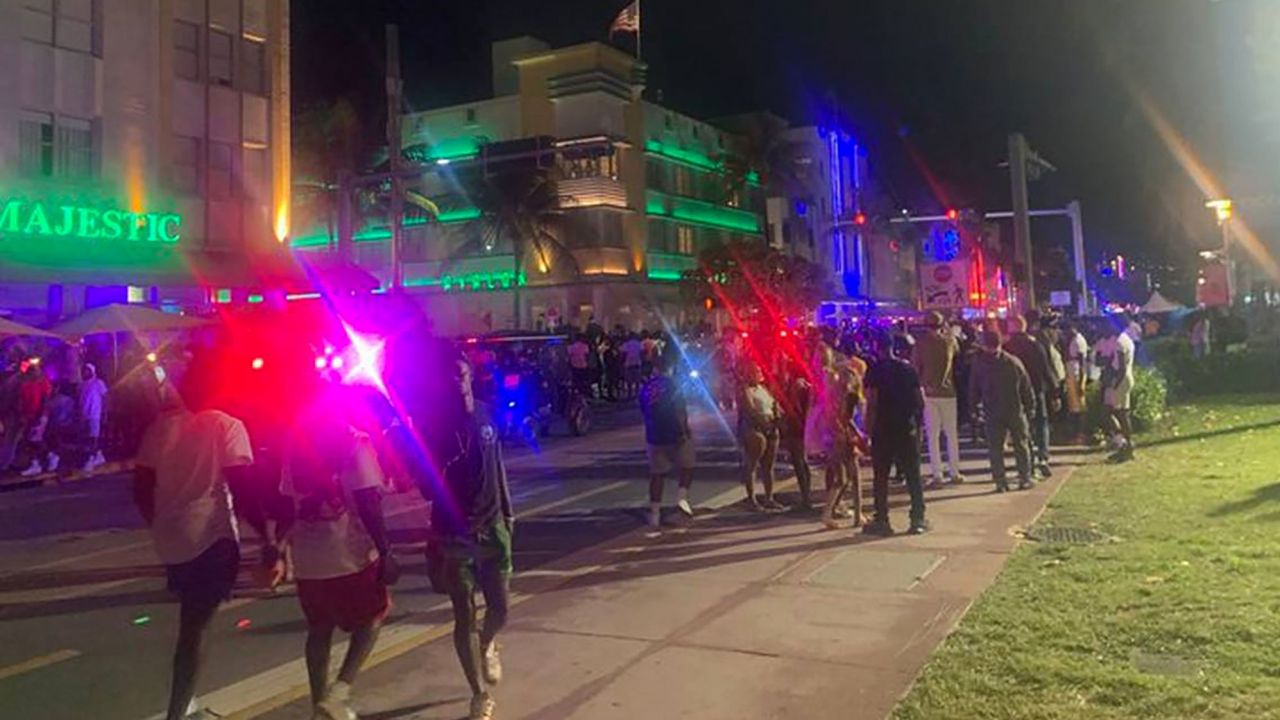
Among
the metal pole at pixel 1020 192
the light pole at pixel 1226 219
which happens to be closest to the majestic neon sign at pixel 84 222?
the metal pole at pixel 1020 192

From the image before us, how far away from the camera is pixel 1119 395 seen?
1252 cm

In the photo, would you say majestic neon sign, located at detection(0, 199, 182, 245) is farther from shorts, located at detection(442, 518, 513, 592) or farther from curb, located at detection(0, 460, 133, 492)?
shorts, located at detection(442, 518, 513, 592)

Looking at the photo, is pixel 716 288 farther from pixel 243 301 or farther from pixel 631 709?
pixel 631 709

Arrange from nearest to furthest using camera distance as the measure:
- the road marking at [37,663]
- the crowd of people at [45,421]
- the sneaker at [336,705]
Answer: the sneaker at [336,705] < the road marking at [37,663] < the crowd of people at [45,421]

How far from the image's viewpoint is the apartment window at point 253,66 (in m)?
28.9

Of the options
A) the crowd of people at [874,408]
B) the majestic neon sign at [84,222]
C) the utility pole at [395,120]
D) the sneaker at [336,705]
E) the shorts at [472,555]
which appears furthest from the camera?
the majestic neon sign at [84,222]

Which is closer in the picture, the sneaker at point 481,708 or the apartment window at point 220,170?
the sneaker at point 481,708

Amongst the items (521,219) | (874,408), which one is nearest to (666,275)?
(521,219)

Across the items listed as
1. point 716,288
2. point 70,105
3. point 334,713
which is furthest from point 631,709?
point 716,288

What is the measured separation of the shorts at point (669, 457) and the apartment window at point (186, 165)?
21796 millimetres

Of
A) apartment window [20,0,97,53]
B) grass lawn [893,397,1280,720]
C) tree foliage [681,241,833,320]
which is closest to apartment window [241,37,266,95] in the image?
apartment window [20,0,97,53]

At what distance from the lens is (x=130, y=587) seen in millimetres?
7965

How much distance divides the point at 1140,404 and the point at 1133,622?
10.1m

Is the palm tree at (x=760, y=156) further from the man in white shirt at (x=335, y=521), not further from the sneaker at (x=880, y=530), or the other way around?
the man in white shirt at (x=335, y=521)
